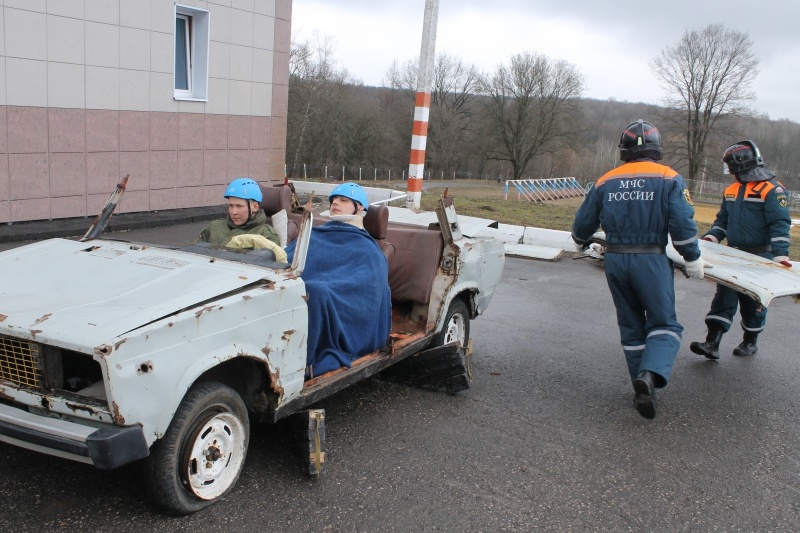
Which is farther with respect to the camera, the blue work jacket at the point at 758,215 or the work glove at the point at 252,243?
the blue work jacket at the point at 758,215

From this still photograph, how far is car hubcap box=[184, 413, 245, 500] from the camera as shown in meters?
3.35

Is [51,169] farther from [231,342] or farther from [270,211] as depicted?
[231,342]

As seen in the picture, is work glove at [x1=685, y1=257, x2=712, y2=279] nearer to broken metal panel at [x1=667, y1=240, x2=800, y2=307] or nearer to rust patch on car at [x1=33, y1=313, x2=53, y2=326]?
broken metal panel at [x1=667, y1=240, x2=800, y2=307]

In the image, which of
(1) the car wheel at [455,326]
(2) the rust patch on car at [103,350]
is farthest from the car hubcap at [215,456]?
(1) the car wheel at [455,326]

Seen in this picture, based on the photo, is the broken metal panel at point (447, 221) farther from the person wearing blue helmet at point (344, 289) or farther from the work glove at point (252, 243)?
the work glove at point (252, 243)

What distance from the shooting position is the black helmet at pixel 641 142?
211 inches

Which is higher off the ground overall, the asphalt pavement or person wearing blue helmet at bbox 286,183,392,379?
person wearing blue helmet at bbox 286,183,392,379

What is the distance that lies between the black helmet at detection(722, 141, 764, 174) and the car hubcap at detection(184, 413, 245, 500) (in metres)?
5.02

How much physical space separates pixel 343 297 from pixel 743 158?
421cm

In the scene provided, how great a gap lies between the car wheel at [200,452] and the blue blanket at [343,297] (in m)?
0.71

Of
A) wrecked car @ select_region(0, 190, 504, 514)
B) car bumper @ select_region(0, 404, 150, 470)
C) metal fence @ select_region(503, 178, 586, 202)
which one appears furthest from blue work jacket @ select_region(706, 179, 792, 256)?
metal fence @ select_region(503, 178, 586, 202)

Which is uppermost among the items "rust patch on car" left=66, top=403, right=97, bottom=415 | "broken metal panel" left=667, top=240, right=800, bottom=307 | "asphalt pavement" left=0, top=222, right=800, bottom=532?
"broken metal panel" left=667, top=240, right=800, bottom=307

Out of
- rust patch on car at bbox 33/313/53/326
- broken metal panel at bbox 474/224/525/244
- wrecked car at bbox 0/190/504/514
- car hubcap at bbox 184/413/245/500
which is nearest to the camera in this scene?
wrecked car at bbox 0/190/504/514

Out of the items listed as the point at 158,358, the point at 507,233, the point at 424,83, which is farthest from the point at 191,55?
the point at 158,358
